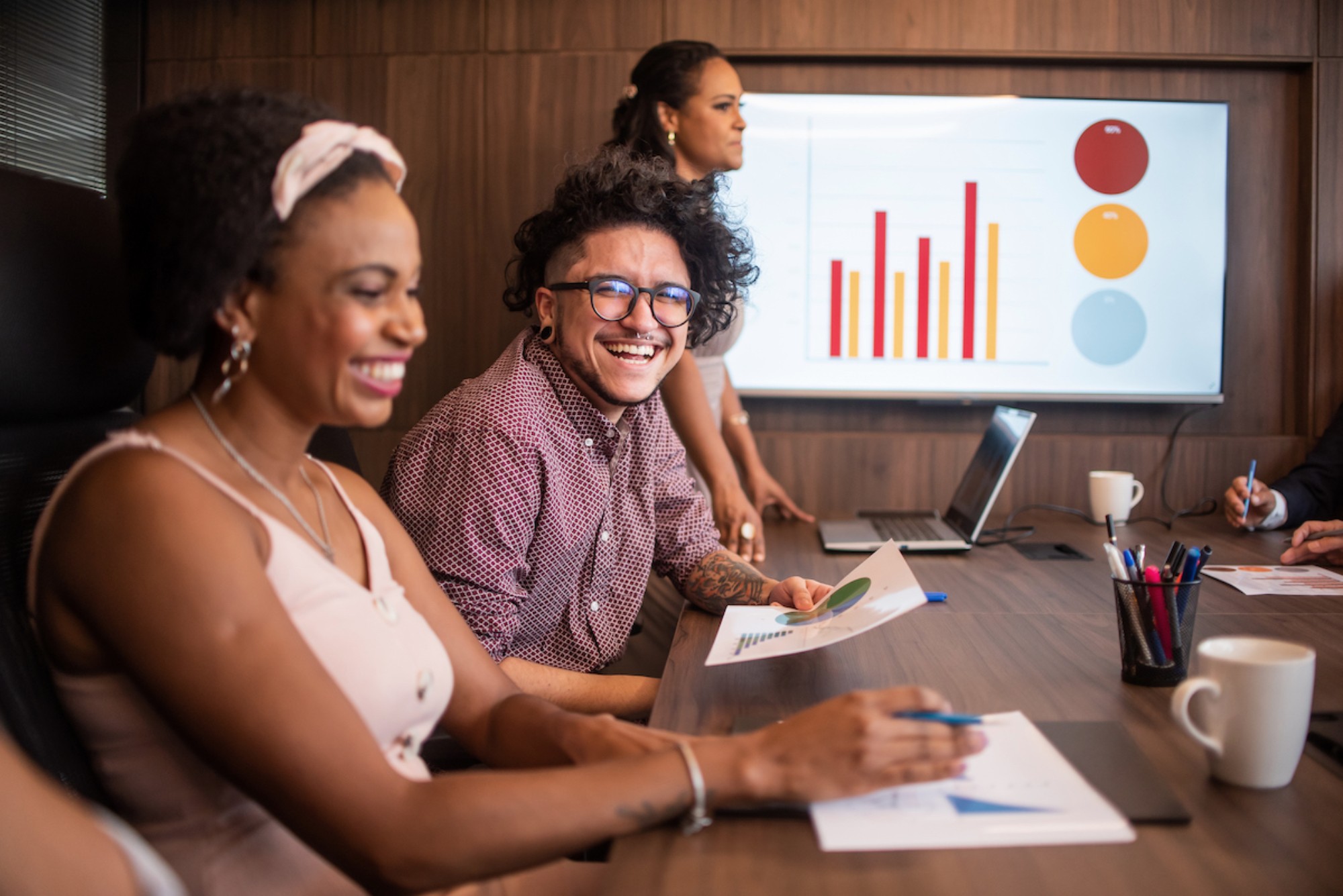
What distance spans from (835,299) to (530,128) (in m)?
0.99

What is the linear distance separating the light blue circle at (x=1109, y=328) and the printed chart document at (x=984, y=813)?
2131 mm

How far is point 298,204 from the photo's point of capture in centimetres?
85

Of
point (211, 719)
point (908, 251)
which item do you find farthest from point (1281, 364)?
point (211, 719)

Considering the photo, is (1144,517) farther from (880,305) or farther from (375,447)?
(375,447)

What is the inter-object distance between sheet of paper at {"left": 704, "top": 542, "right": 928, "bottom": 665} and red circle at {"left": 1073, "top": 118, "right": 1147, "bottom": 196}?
1907 millimetres

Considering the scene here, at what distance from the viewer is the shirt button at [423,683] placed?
0.92 m

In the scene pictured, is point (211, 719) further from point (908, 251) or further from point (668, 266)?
point (908, 251)

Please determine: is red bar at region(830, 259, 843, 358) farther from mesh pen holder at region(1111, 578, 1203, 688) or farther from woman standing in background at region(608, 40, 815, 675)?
mesh pen holder at region(1111, 578, 1203, 688)

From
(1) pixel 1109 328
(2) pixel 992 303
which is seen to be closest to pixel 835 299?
(2) pixel 992 303

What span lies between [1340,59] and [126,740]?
3159mm

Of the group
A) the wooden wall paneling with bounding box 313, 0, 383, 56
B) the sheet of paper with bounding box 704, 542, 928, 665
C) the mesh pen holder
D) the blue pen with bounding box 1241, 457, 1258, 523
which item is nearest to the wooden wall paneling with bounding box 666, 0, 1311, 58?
the wooden wall paneling with bounding box 313, 0, 383, 56

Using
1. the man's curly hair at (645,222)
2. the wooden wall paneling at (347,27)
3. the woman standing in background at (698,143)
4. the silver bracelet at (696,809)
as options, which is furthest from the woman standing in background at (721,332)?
the silver bracelet at (696,809)

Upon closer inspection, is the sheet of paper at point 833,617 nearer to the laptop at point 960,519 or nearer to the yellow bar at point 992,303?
the laptop at point 960,519

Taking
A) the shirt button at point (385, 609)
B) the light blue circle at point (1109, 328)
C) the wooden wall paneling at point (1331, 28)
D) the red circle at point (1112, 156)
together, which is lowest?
the shirt button at point (385, 609)
